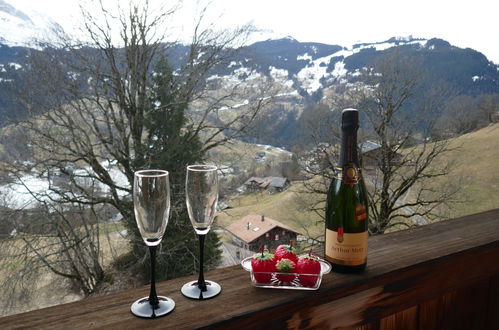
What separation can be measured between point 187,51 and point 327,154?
3685 millimetres

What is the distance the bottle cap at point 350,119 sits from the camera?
712 millimetres

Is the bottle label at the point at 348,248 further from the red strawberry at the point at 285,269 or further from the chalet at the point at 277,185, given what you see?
the chalet at the point at 277,185

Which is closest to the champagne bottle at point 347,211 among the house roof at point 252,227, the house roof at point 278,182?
the house roof at point 278,182

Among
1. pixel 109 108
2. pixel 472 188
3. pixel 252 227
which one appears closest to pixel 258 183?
pixel 252 227

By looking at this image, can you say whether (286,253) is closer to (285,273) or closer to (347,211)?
(285,273)

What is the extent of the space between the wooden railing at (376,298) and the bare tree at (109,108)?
642 centimetres

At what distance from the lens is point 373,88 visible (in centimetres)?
812

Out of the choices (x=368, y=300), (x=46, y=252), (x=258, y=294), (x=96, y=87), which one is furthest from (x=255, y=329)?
(x=46, y=252)

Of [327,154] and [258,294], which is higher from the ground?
[258,294]

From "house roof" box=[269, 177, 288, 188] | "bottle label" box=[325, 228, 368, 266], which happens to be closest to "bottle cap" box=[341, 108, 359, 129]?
"bottle label" box=[325, 228, 368, 266]

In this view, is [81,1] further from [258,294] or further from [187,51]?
[258,294]

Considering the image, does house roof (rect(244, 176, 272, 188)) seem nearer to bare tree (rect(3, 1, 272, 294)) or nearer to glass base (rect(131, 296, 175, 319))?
bare tree (rect(3, 1, 272, 294))

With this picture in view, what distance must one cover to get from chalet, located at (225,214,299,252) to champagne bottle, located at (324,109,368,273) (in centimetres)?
1157

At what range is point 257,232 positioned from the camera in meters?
13.2
